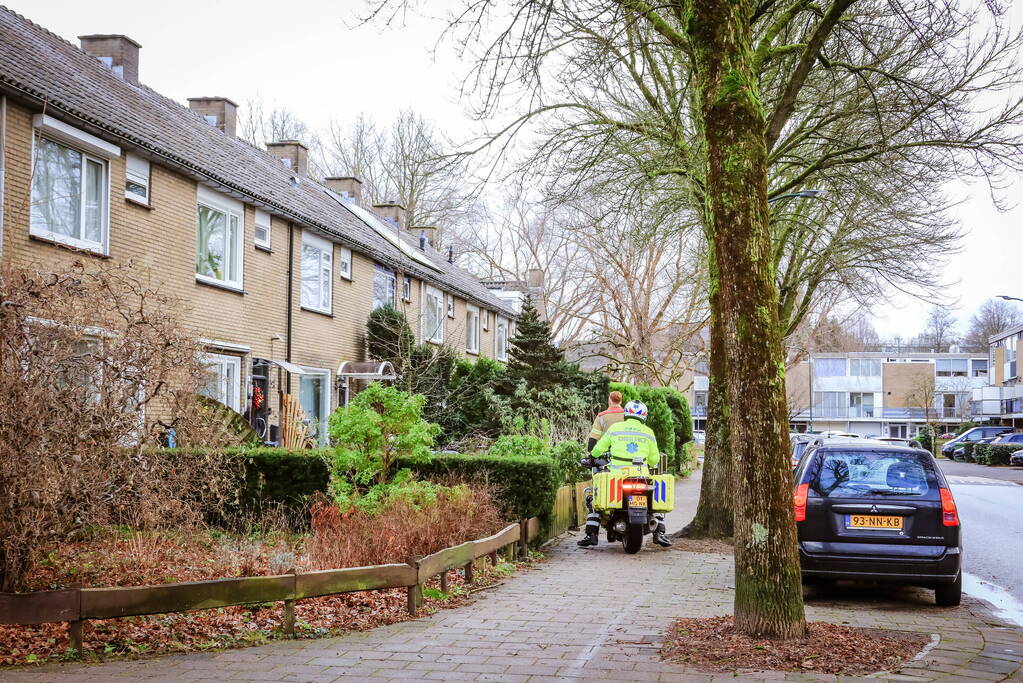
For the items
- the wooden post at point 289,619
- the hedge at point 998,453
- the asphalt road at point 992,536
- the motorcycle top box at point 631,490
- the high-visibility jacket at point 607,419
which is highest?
the high-visibility jacket at point 607,419

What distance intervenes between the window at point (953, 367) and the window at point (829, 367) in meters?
9.75

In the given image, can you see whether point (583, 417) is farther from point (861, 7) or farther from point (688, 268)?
point (688, 268)

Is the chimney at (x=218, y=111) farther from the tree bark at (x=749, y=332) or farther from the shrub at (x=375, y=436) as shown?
the tree bark at (x=749, y=332)

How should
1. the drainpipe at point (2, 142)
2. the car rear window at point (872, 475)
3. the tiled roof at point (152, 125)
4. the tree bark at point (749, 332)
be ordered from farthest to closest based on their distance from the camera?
1. the tiled roof at point (152, 125)
2. the drainpipe at point (2, 142)
3. the car rear window at point (872, 475)
4. the tree bark at point (749, 332)

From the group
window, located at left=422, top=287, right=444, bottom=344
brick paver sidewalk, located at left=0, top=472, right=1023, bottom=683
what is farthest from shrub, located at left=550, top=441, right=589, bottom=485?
window, located at left=422, top=287, right=444, bottom=344

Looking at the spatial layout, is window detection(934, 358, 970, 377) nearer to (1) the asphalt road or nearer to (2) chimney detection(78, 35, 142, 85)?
(1) the asphalt road

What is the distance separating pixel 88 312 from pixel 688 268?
108 ft

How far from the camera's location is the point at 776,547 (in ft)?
22.4

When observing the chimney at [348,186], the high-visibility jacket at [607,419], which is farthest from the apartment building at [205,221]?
the high-visibility jacket at [607,419]

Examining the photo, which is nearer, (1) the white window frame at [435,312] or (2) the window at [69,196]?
(2) the window at [69,196]

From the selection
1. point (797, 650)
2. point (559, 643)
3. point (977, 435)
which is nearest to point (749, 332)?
point (797, 650)

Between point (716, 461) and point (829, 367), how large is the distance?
3506 inches

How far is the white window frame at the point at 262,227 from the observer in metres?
20.2

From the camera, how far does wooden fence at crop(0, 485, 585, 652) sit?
21.5 ft
